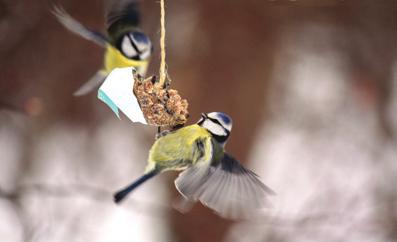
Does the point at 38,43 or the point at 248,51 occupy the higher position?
the point at 248,51

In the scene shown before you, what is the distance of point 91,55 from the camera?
1518 millimetres

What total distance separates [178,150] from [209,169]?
33 mm

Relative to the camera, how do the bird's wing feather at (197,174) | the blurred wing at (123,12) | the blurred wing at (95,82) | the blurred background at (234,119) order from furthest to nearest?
the blurred background at (234,119)
the blurred wing at (95,82)
the blurred wing at (123,12)
the bird's wing feather at (197,174)

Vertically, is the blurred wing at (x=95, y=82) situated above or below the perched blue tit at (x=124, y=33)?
below

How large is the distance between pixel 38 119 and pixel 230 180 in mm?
A: 1249

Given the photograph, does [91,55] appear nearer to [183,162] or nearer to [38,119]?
[38,119]

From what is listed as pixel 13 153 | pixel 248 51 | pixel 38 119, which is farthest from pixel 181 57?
pixel 13 153

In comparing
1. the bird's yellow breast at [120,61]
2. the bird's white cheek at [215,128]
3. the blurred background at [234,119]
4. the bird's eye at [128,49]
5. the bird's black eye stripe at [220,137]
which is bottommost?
the blurred background at [234,119]

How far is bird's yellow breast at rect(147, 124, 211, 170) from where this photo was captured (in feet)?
1.49

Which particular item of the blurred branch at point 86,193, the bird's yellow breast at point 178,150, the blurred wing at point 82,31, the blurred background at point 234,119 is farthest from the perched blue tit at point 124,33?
the blurred branch at point 86,193

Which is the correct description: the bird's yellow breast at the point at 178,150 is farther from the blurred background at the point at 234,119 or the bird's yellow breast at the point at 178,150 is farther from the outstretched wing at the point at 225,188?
the blurred background at the point at 234,119

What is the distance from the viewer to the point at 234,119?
1.58 meters

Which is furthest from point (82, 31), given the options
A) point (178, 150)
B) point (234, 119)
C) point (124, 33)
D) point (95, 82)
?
point (234, 119)

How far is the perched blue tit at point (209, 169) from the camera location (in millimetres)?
437
